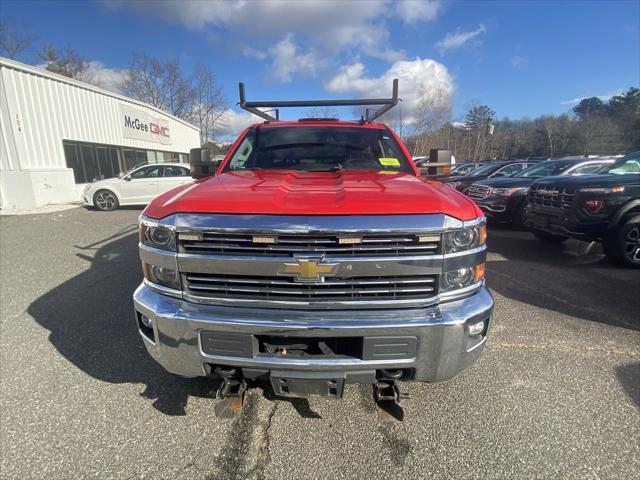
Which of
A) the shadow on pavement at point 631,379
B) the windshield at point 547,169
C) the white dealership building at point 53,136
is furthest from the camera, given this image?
the white dealership building at point 53,136

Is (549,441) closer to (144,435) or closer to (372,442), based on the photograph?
(372,442)

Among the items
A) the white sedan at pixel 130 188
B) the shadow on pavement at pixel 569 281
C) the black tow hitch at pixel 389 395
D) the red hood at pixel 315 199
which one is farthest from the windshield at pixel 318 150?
the white sedan at pixel 130 188

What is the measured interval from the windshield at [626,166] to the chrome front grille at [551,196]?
1210 mm

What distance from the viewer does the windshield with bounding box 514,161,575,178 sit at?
8891 mm

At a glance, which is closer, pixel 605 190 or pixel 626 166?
pixel 605 190

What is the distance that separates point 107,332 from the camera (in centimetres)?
340

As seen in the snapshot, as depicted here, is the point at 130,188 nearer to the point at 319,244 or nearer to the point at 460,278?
the point at 319,244

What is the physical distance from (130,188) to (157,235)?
11.9 m

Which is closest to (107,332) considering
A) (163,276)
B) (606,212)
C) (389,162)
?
(163,276)

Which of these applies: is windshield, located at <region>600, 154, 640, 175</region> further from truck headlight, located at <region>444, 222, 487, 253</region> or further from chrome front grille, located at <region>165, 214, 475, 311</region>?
chrome front grille, located at <region>165, 214, 475, 311</region>

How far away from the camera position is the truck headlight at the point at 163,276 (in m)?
1.91

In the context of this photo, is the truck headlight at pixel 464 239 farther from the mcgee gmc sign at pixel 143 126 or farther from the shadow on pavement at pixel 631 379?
the mcgee gmc sign at pixel 143 126

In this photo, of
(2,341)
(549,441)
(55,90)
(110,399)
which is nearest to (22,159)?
(55,90)

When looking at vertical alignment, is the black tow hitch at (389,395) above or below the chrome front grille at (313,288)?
below
